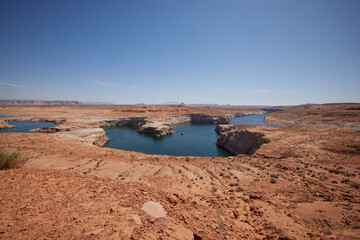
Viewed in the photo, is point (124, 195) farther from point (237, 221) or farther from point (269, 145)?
point (269, 145)

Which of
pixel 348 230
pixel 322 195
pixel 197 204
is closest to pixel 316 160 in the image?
pixel 322 195

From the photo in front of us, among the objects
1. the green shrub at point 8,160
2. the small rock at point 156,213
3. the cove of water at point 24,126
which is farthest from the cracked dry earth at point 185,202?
the cove of water at point 24,126

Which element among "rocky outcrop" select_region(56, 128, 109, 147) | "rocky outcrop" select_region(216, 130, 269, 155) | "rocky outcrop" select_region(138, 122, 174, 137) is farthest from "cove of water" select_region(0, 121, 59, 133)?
"rocky outcrop" select_region(216, 130, 269, 155)

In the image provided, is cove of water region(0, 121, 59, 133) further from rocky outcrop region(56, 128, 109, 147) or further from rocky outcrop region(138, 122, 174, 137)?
rocky outcrop region(138, 122, 174, 137)

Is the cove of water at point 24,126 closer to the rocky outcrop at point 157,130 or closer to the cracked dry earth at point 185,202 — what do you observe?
the rocky outcrop at point 157,130

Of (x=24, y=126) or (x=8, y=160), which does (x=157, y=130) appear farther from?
(x=24, y=126)
